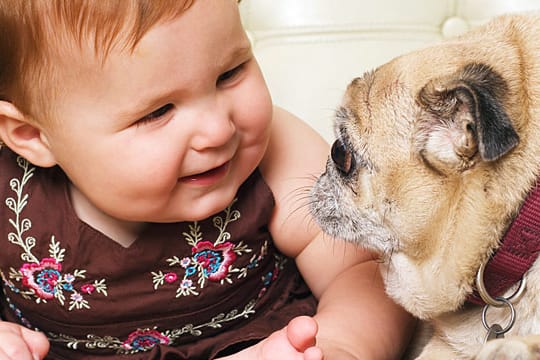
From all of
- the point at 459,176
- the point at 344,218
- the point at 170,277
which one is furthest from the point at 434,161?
the point at 170,277

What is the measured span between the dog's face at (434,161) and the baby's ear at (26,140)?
1.23 ft

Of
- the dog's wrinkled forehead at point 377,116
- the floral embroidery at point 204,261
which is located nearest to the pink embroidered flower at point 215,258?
the floral embroidery at point 204,261

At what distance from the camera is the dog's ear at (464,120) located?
2.47ft

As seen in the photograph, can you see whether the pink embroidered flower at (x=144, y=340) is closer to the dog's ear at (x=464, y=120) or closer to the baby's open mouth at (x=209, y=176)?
the baby's open mouth at (x=209, y=176)

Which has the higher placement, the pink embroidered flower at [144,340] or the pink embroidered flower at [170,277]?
the pink embroidered flower at [170,277]

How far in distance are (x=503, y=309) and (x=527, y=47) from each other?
28 centimetres

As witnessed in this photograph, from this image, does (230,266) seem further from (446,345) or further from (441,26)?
(441,26)

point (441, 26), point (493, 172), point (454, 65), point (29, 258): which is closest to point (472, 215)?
point (493, 172)

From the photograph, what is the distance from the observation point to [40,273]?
1114 millimetres

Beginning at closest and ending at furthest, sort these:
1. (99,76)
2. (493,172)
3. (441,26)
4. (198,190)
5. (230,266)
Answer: (493,172)
(99,76)
(198,190)
(230,266)
(441,26)

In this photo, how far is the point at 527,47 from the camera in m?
0.84

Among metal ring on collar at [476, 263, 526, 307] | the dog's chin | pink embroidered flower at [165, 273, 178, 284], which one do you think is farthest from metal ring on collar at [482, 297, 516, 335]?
pink embroidered flower at [165, 273, 178, 284]

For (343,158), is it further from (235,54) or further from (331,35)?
(331,35)

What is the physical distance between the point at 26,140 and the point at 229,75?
0.27m
